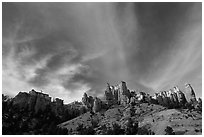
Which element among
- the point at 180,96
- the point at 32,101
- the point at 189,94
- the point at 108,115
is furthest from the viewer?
the point at 189,94

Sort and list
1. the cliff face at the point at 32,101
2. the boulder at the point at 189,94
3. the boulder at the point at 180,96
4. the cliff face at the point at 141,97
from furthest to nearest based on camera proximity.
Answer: the boulder at the point at 189,94, the boulder at the point at 180,96, the cliff face at the point at 141,97, the cliff face at the point at 32,101

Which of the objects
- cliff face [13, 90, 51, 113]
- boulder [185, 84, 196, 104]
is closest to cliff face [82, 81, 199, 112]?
boulder [185, 84, 196, 104]

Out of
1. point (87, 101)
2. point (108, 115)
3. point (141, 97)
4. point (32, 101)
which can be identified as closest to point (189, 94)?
point (141, 97)

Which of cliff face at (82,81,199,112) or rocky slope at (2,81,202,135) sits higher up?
cliff face at (82,81,199,112)

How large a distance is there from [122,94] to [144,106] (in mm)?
35114

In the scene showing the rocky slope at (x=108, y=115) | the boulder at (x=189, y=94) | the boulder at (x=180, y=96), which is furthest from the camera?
the boulder at (x=189, y=94)

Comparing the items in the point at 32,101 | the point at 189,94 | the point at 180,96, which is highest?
the point at 189,94

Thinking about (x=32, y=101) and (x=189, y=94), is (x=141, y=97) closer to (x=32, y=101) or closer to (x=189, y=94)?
(x=189, y=94)

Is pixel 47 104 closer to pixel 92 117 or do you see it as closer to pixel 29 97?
pixel 29 97

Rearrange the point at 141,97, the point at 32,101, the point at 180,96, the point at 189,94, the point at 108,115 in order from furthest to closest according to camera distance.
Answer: the point at 189,94, the point at 180,96, the point at 141,97, the point at 32,101, the point at 108,115

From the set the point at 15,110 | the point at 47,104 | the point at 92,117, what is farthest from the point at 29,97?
the point at 92,117

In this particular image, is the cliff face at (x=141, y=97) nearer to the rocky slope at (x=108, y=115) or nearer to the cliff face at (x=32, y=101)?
the rocky slope at (x=108, y=115)

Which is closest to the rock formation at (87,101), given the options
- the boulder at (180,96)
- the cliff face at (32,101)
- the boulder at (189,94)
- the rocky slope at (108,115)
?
the rocky slope at (108,115)

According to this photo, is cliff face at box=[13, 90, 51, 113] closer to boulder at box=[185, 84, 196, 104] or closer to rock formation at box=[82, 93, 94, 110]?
rock formation at box=[82, 93, 94, 110]
